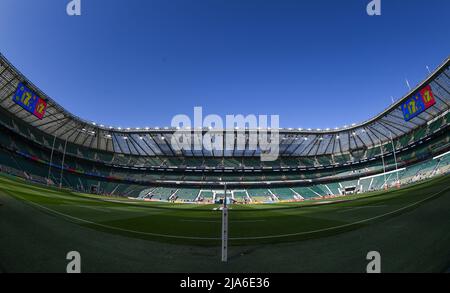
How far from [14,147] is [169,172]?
35.7 meters

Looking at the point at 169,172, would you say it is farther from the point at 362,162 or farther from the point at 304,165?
the point at 362,162

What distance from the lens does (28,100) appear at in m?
35.0

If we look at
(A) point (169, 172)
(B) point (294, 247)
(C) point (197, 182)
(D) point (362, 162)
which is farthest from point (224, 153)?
(B) point (294, 247)

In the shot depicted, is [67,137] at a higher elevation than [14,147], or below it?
higher

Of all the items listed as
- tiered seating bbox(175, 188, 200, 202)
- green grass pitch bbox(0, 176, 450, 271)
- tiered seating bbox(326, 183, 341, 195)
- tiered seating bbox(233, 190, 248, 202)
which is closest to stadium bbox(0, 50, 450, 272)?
green grass pitch bbox(0, 176, 450, 271)

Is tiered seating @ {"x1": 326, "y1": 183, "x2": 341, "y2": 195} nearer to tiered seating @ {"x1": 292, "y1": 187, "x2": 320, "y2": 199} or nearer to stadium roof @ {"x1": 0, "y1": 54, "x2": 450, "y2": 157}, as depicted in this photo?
tiered seating @ {"x1": 292, "y1": 187, "x2": 320, "y2": 199}

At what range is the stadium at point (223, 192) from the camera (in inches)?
221

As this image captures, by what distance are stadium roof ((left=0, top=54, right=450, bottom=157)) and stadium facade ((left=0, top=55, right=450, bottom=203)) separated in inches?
8.2

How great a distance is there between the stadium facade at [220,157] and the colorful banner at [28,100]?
1.93 m

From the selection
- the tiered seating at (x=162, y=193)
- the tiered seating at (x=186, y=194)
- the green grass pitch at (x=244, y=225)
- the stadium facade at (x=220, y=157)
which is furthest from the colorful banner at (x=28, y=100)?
the tiered seating at (x=186, y=194)

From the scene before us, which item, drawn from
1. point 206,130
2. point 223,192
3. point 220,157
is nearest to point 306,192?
point 223,192

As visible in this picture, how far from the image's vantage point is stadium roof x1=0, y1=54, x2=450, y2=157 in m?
38.6

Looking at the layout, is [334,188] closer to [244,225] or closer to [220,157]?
[220,157]
